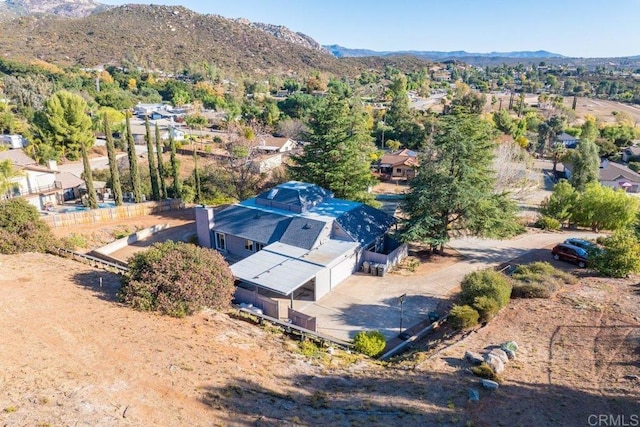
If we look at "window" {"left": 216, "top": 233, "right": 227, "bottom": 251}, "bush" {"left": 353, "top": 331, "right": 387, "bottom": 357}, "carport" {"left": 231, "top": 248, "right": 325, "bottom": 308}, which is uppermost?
"carport" {"left": 231, "top": 248, "right": 325, "bottom": 308}

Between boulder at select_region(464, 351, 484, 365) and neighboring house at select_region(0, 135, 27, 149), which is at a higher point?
neighboring house at select_region(0, 135, 27, 149)

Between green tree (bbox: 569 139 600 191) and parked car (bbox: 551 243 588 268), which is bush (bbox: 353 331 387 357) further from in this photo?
green tree (bbox: 569 139 600 191)

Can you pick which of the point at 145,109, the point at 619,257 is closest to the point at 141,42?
the point at 145,109

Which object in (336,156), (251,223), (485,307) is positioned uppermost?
(336,156)

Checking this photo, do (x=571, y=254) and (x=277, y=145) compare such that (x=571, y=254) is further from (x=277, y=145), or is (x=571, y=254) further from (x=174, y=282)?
(x=277, y=145)

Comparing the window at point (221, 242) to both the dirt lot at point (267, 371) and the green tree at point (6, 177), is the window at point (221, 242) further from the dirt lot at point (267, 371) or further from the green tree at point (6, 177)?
the green tree at point (6, 177)

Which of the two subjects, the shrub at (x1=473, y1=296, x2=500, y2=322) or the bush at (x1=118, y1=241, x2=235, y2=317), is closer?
the bush at (x1=118, y1=241, x2=235, y2=317)

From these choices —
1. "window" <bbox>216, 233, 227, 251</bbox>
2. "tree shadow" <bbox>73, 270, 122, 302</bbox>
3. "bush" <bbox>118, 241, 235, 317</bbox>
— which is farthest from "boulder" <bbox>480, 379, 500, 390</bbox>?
"window" <bbox>216, 233, 227, 251</bbox>
